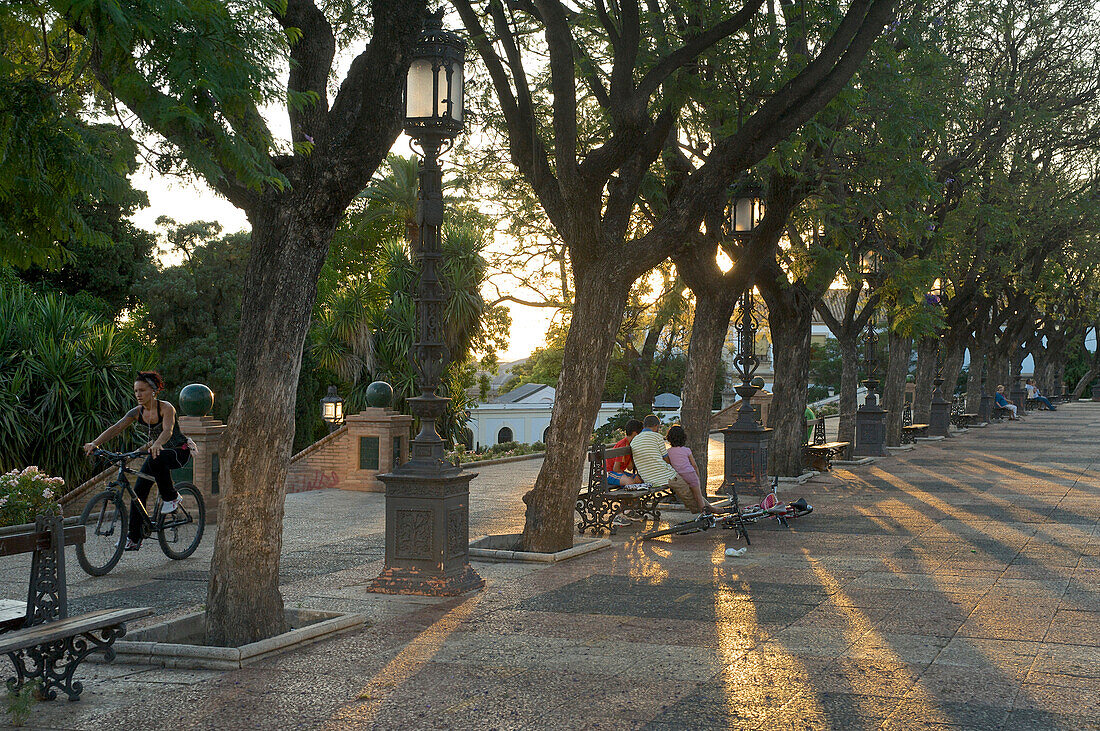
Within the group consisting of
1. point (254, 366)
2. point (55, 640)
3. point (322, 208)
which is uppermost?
point (322, 208)

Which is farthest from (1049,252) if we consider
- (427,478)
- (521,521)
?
(427,478)

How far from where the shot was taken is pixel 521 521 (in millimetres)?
14250

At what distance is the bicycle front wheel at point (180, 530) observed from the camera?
422 inches

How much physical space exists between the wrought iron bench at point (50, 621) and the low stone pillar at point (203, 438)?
7690mm

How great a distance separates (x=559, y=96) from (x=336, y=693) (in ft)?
21.2

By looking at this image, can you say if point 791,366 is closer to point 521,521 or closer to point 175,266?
point 521,521

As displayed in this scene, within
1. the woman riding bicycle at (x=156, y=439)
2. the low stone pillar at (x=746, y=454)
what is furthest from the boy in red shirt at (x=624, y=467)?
the woman riding bicycle at (x=156, y=439)

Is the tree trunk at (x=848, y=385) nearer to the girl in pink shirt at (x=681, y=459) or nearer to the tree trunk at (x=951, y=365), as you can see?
the girl in pink shirt at (x=681, y=459)

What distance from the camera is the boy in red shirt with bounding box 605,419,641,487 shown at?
13648 mm

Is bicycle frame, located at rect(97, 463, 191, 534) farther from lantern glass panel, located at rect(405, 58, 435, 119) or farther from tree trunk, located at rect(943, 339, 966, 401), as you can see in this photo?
tree trunk, located at rect(943, 339, 966, 401)

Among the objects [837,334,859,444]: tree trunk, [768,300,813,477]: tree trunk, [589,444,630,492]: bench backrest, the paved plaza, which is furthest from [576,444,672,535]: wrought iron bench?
[837,334,859,444]: tree trunk

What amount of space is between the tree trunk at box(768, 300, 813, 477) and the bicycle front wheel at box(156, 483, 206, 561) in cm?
1156

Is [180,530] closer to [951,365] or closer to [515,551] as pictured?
[515,551]

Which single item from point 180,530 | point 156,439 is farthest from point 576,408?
point 180,530
